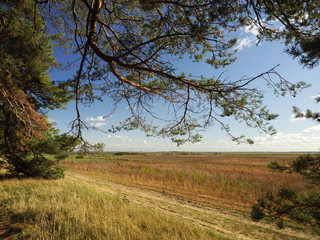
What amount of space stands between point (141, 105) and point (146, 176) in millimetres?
12972

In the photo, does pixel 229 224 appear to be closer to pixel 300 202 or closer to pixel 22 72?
pixel 300 202

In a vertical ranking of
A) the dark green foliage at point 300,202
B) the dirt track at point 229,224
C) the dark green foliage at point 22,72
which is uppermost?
the dark green foliage at point 22,72

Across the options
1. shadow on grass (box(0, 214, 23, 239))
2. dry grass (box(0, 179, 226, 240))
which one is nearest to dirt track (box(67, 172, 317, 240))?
dry grass (box(0, 179, 226, 240))

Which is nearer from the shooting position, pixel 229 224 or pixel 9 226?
pixel 9 226

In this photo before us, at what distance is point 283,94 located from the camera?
12.1 feet

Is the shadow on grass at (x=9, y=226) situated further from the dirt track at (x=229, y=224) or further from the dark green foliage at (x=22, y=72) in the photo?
the dirt track at (x=229, y=224)

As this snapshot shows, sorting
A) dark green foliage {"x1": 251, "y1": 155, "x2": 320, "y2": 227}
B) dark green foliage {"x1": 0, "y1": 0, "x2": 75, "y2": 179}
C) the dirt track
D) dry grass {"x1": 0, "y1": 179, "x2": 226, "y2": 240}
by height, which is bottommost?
the dirt track

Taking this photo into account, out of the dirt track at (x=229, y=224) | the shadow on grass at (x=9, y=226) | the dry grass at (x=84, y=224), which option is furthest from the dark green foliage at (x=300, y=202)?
the shadow on grass at (x=9, y=226)

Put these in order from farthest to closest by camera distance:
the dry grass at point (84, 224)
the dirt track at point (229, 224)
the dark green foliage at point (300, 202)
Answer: the dirt track at point (229, 224), the dry grass at point (84, 224), the dark green foliage at point (300, 202)

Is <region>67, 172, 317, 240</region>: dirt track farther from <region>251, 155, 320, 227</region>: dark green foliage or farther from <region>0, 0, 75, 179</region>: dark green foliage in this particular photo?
<region>0, 0, 75, 179</region>: dark green foliage

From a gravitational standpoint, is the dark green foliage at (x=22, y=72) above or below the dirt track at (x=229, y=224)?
above

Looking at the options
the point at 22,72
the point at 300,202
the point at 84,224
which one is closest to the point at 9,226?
the point at 84,224

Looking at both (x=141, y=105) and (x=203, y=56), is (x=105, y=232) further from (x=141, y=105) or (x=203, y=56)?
(x=203, y=56)

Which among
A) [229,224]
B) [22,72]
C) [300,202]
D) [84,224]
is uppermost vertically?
[22,72]
